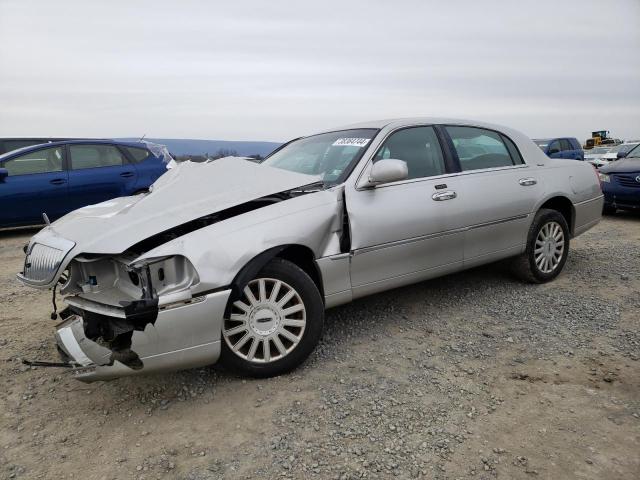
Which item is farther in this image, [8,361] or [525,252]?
[525,252]

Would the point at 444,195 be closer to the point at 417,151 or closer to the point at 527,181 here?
the point at 417,151

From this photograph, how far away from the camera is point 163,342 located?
8.32 ft

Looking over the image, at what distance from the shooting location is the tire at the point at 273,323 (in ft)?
9.21

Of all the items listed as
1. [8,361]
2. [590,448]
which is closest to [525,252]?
[590,448]

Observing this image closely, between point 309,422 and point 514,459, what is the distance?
3.23 feet

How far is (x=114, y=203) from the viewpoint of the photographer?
11.7 feet

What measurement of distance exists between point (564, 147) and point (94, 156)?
16948 mm

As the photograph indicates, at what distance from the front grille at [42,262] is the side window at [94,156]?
5.20 metres

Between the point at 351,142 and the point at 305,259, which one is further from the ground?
the point at 351,142

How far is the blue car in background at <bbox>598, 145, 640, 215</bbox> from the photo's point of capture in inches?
315

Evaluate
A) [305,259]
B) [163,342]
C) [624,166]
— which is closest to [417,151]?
[305,259]

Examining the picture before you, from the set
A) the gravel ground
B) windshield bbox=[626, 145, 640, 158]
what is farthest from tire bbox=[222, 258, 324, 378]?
windshield bbox=[626, 145, 640, 158]

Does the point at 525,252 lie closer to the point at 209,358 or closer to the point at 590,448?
the point at 590,448

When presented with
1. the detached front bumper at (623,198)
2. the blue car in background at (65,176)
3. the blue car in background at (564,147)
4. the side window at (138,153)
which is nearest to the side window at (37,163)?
the blue car in background at (65,176)
